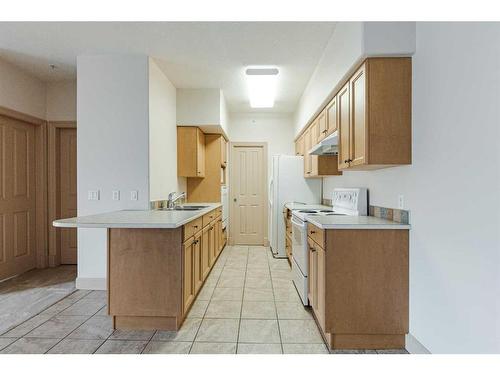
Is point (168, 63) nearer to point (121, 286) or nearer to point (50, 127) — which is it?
point (50, 127)

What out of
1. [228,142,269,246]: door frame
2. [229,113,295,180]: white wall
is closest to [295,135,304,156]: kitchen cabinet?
[229,113,295,180]: white wall

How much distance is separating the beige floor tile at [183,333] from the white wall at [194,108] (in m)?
2.94

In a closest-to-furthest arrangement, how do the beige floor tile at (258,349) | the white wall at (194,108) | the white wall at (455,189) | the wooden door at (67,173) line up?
the white wall at (455,189) < the beige floor tile at (258,349) < the wooden door at (67,173) < the white wall at (194,108)

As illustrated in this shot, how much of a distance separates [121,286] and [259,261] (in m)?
2.59

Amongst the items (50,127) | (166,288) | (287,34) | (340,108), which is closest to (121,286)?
(166,288)

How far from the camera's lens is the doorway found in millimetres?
4262

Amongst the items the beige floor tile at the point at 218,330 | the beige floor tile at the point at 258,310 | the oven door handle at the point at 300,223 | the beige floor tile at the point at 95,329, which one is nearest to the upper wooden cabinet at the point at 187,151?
the oven door handle at the point at 300,223

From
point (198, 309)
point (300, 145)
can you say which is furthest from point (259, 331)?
point (300, 145)

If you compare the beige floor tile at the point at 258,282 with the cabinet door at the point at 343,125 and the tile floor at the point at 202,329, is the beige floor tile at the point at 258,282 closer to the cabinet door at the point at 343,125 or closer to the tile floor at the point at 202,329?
the tile floor at the point at 202,329

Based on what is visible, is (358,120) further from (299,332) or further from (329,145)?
(299,332)

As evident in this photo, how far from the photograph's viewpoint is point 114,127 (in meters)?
3.35

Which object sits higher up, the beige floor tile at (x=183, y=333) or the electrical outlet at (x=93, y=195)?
the electrical outlet at (x=93, y=195)

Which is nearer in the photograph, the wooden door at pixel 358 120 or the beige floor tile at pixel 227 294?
the wooden door at pixel 358 120

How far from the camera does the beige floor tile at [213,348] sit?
2.11 metres
